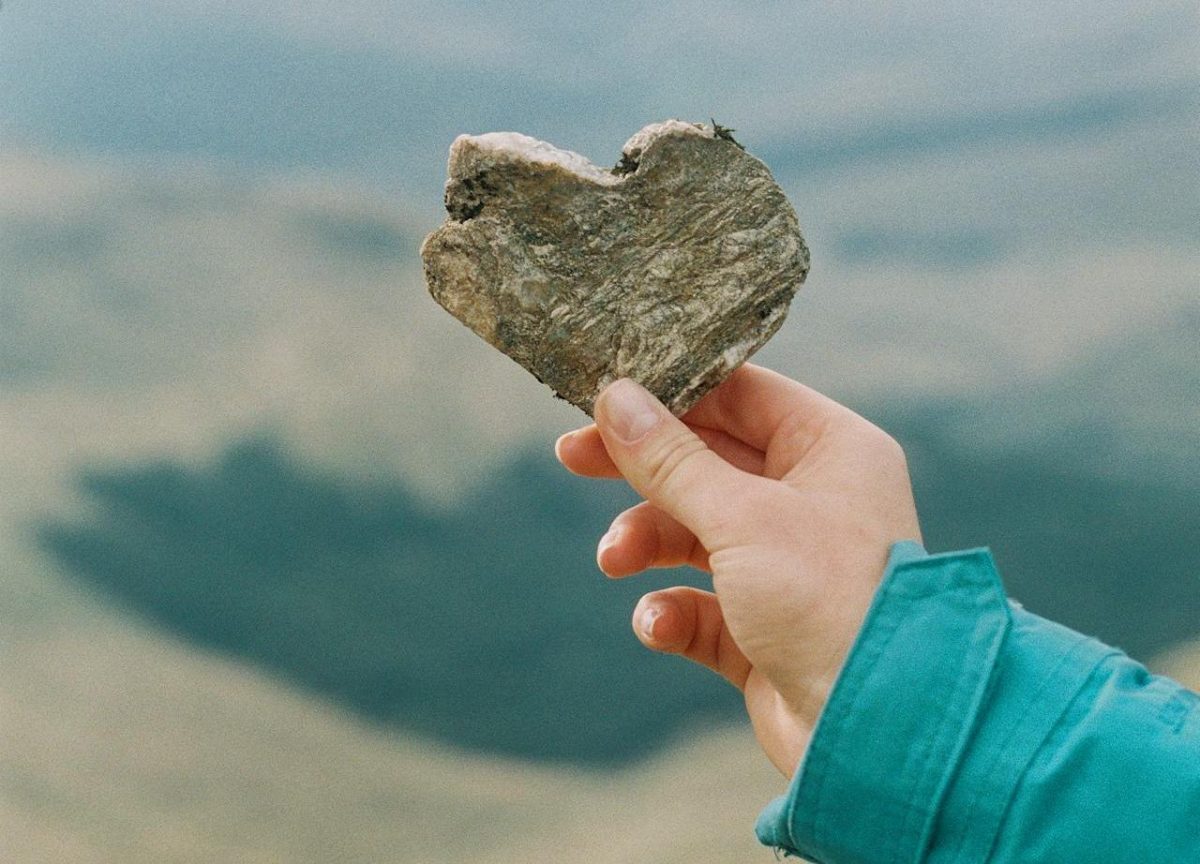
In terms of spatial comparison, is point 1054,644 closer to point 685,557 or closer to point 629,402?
point 629,402

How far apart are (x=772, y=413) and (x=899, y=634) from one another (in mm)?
633

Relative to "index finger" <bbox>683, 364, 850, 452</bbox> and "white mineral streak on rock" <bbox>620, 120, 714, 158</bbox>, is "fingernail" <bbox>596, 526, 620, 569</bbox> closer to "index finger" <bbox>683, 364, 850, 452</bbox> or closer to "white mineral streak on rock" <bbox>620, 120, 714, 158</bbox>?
"index finger" <bbox>683, 364, 850, 452</bbox>

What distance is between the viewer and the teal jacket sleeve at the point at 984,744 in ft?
4.04

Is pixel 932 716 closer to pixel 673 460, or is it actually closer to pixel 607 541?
pixel 673 460

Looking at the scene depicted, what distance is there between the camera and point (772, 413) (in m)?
1.89

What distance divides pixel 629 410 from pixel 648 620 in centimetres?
47

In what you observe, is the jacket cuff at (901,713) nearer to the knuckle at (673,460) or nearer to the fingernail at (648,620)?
the knuckle at (673,460)

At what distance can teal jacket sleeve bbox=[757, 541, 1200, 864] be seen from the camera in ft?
4.04

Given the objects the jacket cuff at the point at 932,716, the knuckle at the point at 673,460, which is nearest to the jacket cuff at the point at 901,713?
the jacket cuff at the point at 932,716

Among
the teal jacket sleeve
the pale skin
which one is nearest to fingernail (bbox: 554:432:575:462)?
the pale skin

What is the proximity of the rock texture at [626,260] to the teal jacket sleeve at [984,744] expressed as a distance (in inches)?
24.1

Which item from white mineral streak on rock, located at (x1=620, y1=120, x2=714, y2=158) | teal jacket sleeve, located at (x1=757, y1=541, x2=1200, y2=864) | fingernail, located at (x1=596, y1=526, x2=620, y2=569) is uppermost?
white mineral streak on rock, located at (x1=620, y1=120, x2=714, y2=158)

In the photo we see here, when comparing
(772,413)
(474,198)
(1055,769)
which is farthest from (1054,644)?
(474,198)

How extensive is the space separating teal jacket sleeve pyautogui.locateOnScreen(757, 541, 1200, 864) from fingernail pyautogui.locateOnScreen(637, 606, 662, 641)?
26.0 inches
